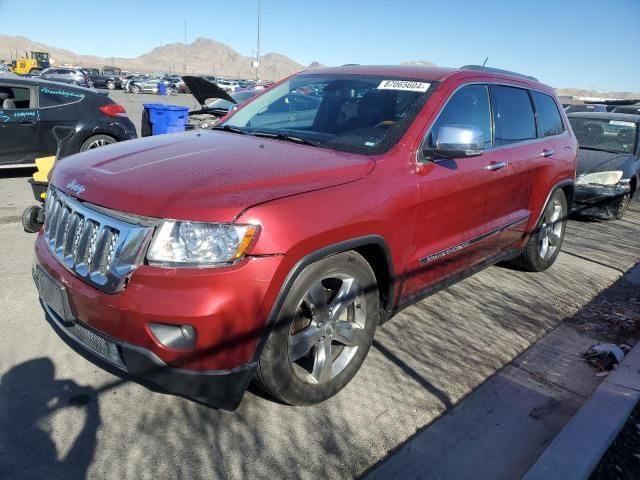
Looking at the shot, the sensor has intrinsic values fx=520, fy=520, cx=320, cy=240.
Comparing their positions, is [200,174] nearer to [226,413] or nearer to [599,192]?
[226,413]

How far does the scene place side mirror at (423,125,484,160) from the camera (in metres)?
3.12

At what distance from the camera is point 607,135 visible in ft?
30.0

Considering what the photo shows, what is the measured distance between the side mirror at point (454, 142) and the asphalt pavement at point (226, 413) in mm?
1363

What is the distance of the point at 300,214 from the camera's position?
2451mm

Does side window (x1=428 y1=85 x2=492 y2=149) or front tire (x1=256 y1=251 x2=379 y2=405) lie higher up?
side window (x1=428 y1=85 x2=492 y2=149)

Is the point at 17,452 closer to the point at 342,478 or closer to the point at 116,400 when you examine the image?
the point at 116,400

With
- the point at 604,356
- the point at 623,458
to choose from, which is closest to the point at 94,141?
the point at 604,356

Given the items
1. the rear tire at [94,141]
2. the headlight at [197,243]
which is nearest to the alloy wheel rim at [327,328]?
the headlight at [197,243]

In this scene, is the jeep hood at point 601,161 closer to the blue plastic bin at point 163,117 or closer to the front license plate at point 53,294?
the blue plastic bin at point 163,117

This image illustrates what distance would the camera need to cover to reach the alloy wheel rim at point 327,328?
2.70 m

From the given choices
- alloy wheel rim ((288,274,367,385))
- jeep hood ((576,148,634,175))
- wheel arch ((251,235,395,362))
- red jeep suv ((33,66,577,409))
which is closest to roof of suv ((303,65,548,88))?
red jeep suv ((33,66,577,409))

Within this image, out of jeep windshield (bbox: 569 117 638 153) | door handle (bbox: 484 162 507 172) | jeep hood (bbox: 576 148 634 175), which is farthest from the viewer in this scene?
jeep windshield (bbox: 569 117 638 153)

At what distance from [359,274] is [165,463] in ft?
4.38

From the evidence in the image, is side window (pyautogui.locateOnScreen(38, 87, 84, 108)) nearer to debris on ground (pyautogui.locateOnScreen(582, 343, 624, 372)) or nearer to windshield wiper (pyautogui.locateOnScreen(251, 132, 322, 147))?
windshield wiper (pyautogui.locateOnScreen(251, 132, 322, 147))
